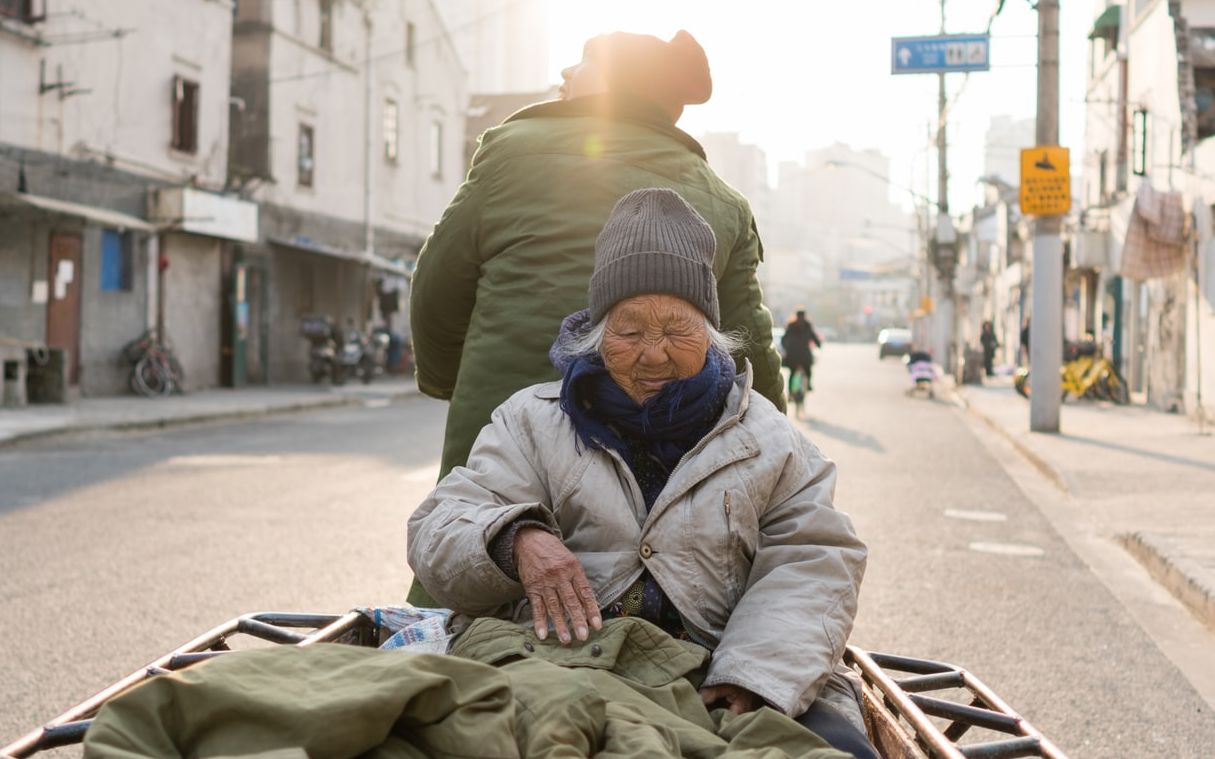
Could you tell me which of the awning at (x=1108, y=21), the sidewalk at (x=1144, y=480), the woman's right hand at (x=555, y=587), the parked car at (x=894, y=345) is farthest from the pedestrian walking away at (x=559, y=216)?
the parked car at (x=894, y=345)

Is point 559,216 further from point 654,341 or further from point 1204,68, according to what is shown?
point 1204,68

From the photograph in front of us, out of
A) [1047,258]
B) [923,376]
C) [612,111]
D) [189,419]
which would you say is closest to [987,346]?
[923,376]

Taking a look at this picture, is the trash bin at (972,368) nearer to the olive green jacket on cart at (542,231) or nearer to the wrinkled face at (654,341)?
the olive green jacket on cart at (542,231)

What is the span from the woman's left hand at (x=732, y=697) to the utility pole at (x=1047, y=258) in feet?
45.8

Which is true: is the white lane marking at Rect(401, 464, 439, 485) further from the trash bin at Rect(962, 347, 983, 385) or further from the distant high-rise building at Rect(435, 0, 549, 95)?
the distant high-rise building at Rect(435, 0, 549, 95)

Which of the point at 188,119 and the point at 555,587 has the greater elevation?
the point at 188,119

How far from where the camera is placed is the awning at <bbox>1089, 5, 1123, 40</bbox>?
25031 millimetres

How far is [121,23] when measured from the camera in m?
21.1

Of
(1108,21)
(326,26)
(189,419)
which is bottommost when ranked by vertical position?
(189,419)

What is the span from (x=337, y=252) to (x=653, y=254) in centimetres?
2619

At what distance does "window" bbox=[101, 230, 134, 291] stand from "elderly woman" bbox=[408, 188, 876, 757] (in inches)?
803

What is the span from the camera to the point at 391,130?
107 feet

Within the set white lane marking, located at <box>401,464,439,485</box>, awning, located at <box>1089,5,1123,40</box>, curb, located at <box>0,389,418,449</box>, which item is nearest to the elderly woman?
white lane marking, located at <box>401,464,439,485</box>

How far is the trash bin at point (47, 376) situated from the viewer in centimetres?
1812
